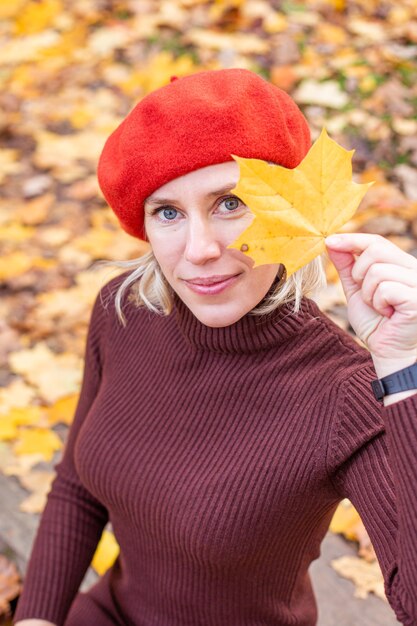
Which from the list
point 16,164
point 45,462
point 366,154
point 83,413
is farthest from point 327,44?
point 83,413

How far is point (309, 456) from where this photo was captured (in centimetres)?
138

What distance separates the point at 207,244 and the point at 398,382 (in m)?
0.42

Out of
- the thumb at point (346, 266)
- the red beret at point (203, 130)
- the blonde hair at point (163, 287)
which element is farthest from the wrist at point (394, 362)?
the red beret at point (203, 130)

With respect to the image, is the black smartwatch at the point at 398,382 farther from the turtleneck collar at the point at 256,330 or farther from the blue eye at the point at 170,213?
the blue eye at the point at 170,213

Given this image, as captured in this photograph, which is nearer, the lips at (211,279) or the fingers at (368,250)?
the fingers at (368,250)

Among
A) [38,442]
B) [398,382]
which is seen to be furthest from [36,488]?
[398,382]

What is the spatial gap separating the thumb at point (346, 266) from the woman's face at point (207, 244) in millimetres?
232

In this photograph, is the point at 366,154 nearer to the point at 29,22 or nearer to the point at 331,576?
the point at 331,576

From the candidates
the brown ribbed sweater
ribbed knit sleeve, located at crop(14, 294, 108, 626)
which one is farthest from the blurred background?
the brown ribbed sweater

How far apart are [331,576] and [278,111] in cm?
145

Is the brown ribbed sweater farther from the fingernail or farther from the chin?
the fingernail

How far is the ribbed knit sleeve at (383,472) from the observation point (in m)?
1.14

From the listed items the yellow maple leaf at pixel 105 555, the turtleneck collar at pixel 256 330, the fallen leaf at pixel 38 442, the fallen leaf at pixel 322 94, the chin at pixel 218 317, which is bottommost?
the fallen leaf at pixel 38 442

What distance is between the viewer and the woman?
1199mm
